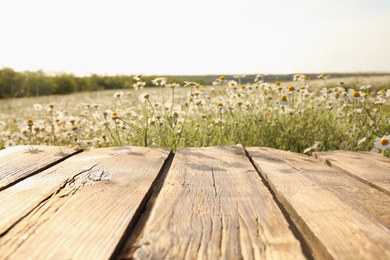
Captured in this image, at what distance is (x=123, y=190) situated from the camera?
1096 mm

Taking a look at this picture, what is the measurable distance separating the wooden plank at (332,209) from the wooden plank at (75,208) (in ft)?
1.57

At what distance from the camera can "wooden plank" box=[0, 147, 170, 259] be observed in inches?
29.0

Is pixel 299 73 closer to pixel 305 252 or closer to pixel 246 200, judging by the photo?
pixel 246 200

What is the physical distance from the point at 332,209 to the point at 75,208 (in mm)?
787

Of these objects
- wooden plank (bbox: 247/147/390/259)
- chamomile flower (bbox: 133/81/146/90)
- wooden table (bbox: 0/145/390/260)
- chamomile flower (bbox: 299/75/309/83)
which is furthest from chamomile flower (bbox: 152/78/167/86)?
chamomile flower (bbox: 299/75/309/83)

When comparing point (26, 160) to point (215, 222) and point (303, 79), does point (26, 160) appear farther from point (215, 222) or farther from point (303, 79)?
point (303, 79)

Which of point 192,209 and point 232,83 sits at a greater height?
point 232,83

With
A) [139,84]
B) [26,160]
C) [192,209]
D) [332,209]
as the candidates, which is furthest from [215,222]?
[139,84]

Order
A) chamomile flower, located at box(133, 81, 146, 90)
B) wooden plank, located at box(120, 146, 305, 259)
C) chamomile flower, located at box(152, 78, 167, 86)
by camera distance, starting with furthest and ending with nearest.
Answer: chamomile flower, located at box(133, 81, 146, 90) < chamomile flower, located at box(152, 78, 167, 86) < wooden plank, located at box(120, 146, 305, 259)

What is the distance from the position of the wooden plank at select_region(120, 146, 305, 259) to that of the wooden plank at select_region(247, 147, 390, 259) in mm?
53

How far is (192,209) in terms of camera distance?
95cm

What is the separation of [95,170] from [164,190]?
407 mm

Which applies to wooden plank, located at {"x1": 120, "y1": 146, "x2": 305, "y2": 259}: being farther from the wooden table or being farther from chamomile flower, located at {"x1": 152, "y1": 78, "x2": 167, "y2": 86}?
chamomile flower, located at {"x1": 152, "y1": 78, "x2": 167, "y2": 86}

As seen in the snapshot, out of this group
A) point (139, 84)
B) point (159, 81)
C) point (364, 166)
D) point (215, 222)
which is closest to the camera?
point (215, 222)
